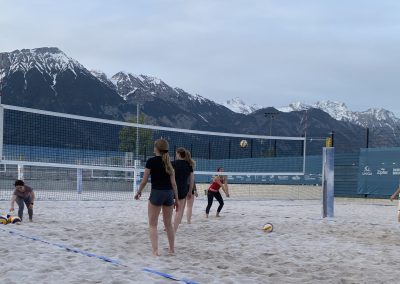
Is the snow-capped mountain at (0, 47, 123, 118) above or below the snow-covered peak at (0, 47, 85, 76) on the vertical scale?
below

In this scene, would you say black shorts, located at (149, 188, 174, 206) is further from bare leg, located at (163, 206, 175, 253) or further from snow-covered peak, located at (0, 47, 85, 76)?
snow-covered peak, located at (0, 47, 85, 76)

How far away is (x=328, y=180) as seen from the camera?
417 inches

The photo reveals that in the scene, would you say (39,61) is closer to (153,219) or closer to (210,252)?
(210,252)

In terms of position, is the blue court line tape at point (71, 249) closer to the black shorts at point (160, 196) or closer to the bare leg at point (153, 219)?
the bare leg at point (153, 219)

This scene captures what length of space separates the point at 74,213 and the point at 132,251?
496 centimetres

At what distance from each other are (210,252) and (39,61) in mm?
136669

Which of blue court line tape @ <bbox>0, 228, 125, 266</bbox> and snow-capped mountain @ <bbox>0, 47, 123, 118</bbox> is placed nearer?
blue court line tape @ <bbox>0, 228, 125, 266</bbox>

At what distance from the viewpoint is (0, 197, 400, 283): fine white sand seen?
15.8ft

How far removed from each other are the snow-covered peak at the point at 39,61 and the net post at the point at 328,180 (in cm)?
11736

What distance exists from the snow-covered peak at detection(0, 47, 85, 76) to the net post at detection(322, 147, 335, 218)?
11736 centimetres

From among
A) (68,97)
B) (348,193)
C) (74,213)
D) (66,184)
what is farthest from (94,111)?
(74,213)

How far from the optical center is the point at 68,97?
111812mm

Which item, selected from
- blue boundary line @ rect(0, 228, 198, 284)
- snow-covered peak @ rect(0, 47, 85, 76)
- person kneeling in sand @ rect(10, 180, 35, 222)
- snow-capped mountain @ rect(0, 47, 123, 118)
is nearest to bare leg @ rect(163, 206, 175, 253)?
blue boundary line @ rect(0, 228, 198, 284)

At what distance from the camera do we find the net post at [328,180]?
10.6m
